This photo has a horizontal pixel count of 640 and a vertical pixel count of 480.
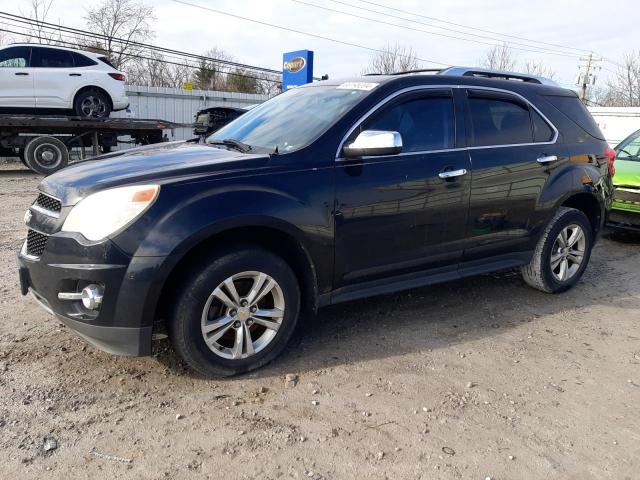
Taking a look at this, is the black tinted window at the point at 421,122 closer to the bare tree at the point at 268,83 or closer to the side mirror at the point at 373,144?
the side mirror at the point at 373,144

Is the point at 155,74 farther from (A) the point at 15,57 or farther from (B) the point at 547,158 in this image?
(B) the point at 547,158

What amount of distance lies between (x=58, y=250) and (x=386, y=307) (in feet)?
8.53

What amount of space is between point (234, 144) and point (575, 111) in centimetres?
325

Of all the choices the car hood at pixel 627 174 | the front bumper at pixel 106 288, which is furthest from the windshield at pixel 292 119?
the car hood at pixel 627 174

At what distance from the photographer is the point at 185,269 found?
121 inches

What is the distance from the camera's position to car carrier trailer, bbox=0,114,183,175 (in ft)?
37.1

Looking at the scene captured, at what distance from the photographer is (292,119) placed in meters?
3.92

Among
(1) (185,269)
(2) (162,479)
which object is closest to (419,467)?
(2) (162,479)

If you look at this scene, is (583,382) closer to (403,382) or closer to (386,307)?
(403,382)

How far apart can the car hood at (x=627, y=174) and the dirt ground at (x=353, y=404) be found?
3581 mm

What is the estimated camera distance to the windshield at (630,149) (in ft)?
26.3

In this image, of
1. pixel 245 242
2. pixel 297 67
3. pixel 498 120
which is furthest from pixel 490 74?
pixel 297 67

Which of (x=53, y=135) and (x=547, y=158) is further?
(x=53, y=135)

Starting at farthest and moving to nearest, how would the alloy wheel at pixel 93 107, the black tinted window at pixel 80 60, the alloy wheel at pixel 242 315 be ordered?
the alloy wheel at pixel 93 107, the black tinted window at pixel 80 60, the alloy wheel at pixel 242 315
